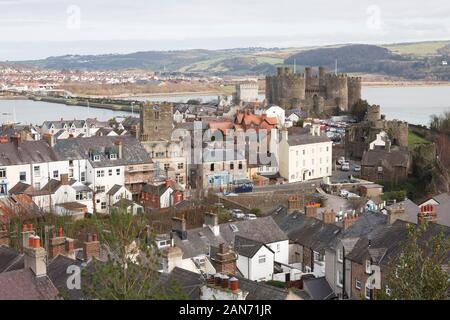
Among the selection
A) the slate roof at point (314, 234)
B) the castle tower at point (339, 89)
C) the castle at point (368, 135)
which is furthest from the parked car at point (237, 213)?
the castle tower at point (339, 89)

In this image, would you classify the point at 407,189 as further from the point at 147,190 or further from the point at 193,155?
the point at 147,190

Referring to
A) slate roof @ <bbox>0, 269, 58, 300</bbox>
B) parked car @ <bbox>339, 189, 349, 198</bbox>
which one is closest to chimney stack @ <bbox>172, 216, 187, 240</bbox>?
slate roof @ <bbox>0, 269, 58, 300</bbox>

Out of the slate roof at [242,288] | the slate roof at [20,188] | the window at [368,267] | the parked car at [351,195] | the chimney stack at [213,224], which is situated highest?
the slate roof at [242,288]

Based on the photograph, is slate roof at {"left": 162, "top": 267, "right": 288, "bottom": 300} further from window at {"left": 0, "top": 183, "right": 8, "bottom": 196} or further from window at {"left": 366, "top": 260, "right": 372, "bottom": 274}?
window at {"left": 0, "top": 183, "right": 8, "bottom": 196}

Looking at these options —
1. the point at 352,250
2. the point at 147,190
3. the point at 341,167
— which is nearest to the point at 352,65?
the point at 341,167

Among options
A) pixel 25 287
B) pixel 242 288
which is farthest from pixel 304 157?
pixel 25 287

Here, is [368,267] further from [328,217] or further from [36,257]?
[36,257]

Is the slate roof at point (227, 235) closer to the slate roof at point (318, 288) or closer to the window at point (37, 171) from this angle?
the slate roof at point (318, 288)

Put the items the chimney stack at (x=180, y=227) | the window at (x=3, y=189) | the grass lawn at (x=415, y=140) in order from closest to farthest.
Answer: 1. the chimney stack at (x=180, y=227)
2. the window at (x=3, y=189)
3. the grass lawn at (x=415, y=140)
